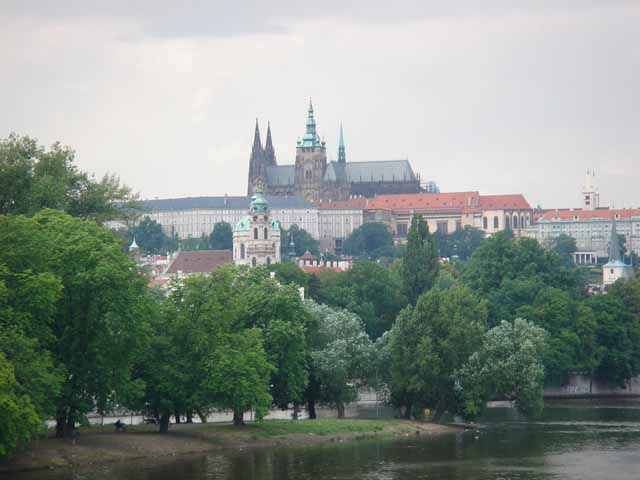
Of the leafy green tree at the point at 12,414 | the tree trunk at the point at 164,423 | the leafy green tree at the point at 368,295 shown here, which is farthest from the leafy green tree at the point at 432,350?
the leafy green tree at the point at 368,295

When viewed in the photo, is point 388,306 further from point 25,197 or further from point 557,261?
point 25,197

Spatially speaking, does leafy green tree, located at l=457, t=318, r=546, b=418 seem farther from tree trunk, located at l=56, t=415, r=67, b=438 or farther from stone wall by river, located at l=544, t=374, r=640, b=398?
stone wall by river, located at l=544, t=374, r=640, b=398

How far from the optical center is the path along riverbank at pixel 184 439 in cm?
7069

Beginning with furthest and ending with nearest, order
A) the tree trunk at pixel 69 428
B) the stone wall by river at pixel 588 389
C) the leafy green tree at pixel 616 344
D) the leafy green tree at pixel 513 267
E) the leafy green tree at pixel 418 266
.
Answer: the leafy green tree at pixel 418 266 < the leafy green tree at pixel 513 267 < the leafy green tree at pixel 616 344 < the stone wall by river at pixel 588 389 < the tree trunk at pixel 69 428

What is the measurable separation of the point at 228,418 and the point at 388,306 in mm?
41951

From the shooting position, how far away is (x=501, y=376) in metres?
88.4

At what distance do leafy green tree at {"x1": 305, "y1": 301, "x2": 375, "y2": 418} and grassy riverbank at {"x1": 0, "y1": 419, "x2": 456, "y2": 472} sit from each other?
2276 mm

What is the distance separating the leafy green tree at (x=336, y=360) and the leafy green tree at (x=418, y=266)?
144ft

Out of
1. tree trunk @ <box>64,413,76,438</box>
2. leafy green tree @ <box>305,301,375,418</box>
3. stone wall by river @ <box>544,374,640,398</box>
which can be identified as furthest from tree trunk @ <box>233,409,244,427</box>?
stone wall by river @ <box>544,374,640,398</box>

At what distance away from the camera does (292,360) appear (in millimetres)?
84500

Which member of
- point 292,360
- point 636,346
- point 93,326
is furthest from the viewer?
point 636,346

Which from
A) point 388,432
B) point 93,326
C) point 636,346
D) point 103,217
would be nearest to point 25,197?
point 103,217

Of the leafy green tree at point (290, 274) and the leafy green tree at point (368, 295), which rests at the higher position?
the leafy green tree at point (290, 274)

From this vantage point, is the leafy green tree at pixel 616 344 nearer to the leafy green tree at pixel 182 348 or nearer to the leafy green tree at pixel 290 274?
the leafy green tree at pixel 290 274
